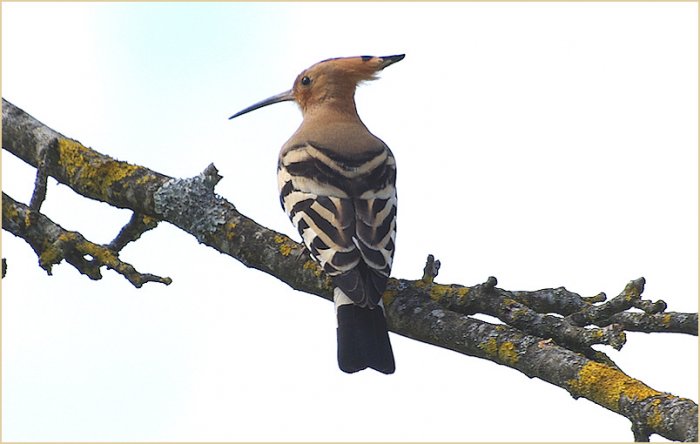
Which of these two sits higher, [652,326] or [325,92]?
[325,92]

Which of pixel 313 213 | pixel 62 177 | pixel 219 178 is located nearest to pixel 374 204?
pixel 313 213

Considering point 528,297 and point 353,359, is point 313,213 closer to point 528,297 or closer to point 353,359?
point 353,359

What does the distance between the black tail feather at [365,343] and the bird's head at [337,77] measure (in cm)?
193

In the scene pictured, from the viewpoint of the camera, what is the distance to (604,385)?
2525mm

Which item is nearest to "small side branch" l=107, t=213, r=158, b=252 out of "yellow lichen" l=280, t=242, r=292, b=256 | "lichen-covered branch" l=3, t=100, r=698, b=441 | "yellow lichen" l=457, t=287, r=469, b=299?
"lichen-covered branch" l=3, t=100, r=698, b=441

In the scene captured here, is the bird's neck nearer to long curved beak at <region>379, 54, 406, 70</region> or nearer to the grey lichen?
long curved beak at <region>379, 54, 406, 70</region>

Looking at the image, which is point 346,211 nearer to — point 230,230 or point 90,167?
point 230,230

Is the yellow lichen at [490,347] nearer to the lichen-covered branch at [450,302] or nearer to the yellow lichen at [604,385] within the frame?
the lichen-covered branch at [450,302]

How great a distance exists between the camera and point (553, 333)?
2.79 m

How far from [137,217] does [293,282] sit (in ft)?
1.95

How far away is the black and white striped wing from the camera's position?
10.9 feet

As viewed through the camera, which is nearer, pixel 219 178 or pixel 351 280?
pixel 351 280

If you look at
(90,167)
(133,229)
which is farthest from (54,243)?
(90,167)

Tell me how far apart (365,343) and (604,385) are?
2.98 feet
